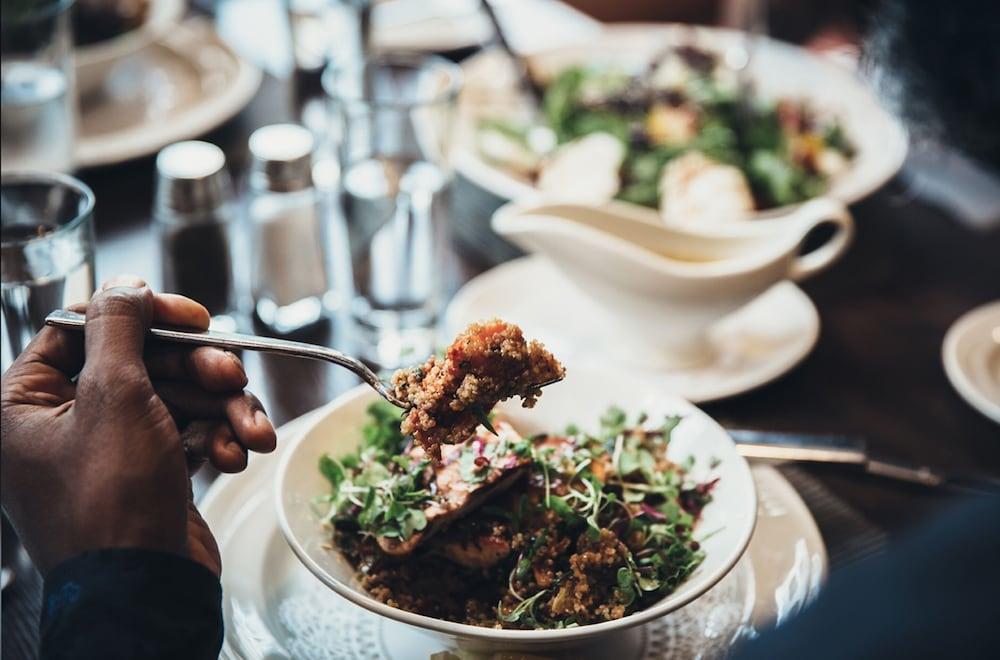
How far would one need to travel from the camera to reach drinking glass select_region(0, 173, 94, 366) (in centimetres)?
99

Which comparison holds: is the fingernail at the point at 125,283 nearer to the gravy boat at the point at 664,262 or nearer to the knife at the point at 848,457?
the gravy boat at the point at 664,262

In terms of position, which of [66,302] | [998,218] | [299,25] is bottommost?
[998,218]

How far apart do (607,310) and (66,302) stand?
2.21 ft

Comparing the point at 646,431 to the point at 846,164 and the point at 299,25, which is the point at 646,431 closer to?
the point at 846,164

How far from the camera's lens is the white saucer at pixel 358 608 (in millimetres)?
A: 930

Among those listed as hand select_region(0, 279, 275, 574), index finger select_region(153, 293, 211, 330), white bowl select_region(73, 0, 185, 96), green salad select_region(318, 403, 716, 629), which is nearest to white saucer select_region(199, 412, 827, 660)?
green salad select_region(318, 403, 716, 629)

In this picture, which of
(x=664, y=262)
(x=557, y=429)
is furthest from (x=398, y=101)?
(x=557, y=429)

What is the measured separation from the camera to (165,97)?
6.56ft

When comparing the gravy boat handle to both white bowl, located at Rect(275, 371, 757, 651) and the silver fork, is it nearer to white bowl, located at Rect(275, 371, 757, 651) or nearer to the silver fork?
white bowl, located at Rect(275, 371, 757, 651)

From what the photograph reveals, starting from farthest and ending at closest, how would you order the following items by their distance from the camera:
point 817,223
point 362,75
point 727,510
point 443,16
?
1. point 443,16
2. point 362,75
3. point 817,223
4. point 727,510

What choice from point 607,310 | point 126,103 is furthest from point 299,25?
point 607,310

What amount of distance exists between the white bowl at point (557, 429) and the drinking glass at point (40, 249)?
0.27m

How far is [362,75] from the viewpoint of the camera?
157 centimetres

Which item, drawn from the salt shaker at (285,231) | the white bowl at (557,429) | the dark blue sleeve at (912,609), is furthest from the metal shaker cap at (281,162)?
the dark blue sleeve at (912,609)
